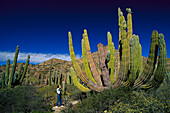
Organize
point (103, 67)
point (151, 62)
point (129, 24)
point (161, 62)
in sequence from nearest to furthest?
1. point (161, 62)
2. point (151, 62)
3. point (103, 67)
4. point (129, 24)

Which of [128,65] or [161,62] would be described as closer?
[161,62]

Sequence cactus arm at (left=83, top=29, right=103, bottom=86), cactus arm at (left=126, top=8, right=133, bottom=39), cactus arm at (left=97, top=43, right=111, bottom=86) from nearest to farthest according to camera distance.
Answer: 1. cactus arm at (left=97, top=43, right=111, bottom=86)
2. cactus arm at (left=126, top=8, right=133, bottom=39)
3. cactus arm at (left=83, top=29, right=103, bottom=86)

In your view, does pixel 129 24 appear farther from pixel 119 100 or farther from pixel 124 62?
pixel 119 100

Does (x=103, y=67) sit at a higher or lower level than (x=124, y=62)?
lower

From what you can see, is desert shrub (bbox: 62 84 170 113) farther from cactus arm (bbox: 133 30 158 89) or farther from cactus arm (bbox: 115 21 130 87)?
cactus arm (bbox: 133 30 158 89)

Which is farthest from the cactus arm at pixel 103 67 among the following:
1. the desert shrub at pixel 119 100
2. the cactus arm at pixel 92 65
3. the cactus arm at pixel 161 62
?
the cactus arm at pixel 161 62

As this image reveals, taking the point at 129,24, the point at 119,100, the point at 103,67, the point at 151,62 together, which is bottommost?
the point at 119,100

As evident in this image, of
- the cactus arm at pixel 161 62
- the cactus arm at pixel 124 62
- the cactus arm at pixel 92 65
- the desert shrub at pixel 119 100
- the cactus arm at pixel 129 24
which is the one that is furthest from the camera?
the cactus arm at pixel 92 65

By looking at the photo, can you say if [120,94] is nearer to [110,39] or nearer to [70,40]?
[110,39]

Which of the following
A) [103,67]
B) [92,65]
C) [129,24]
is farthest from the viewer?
[92,65]

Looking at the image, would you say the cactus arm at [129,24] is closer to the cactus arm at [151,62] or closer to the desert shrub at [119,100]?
the cactus arm at [151,62]

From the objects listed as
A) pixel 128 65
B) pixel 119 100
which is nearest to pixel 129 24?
pixel 128 65

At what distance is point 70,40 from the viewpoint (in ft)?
27.2

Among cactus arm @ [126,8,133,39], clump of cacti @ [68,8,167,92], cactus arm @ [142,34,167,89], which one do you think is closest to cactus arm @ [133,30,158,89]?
clump of cacti @ [68,8,167,92]
